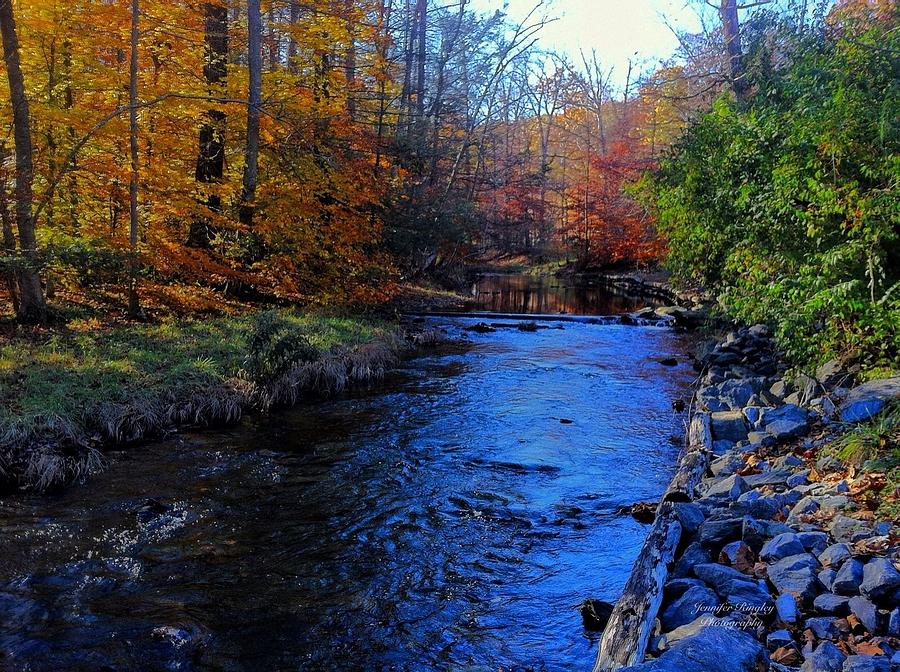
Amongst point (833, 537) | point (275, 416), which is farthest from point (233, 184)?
point (833, 537)

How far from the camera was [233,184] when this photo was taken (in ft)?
50.9

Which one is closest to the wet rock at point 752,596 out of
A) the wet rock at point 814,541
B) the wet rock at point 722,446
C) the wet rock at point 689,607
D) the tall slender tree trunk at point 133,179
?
the wet rock at point 689,607

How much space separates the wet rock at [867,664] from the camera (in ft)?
10.2

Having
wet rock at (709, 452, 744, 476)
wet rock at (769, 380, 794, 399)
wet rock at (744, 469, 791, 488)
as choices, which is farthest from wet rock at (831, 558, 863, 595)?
wet rock at (769, 380, 794, 399)

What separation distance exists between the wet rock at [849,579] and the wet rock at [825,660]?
0.55 metres

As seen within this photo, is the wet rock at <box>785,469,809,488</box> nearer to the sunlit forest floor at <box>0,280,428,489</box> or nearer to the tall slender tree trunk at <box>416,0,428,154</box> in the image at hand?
the sunlit forest floor at <box>0,280,428,489</box>

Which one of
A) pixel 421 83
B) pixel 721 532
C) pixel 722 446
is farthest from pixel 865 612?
pixel 421 83

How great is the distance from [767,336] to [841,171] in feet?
18.1

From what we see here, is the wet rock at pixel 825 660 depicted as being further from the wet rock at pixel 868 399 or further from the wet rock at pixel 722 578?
the wet rock at pixel 868 399

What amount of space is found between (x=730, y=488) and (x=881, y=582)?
2192 millimetres

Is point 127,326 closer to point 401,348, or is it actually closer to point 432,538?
point 401,348

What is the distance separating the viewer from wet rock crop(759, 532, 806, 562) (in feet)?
14.3

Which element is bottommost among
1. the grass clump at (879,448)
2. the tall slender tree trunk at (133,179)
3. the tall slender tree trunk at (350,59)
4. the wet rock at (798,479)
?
the wet rock at (798,479)

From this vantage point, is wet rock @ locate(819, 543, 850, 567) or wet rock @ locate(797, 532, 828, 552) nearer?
wet rock @ locate(819, 543, 850, 567)
